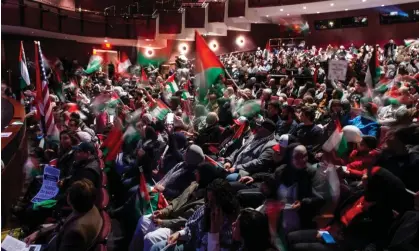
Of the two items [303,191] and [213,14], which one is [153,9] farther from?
[303,191]

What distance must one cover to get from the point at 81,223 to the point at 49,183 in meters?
1.64

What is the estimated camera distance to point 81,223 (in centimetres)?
283

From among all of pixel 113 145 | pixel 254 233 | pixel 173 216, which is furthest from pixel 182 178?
pixel 254 233

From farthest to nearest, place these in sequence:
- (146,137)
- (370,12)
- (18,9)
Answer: (370,12) < (18,9) < (146,137)

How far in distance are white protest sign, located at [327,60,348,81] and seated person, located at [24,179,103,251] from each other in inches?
247

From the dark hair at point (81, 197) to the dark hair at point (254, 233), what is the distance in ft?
3.40

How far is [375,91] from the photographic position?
7.71 m

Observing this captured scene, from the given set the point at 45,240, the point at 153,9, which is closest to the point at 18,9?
the point at 153,9

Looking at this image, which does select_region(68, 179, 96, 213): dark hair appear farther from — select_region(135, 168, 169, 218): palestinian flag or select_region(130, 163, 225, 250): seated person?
select_region(135, 168, 169, 218): palestinian flag

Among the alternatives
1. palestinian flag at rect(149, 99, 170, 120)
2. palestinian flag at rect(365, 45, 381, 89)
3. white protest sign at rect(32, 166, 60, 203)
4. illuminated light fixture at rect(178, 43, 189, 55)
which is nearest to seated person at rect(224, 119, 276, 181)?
white protest sign at rect(32, 166, 60, 203)

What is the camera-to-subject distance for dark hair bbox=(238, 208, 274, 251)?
105 inches

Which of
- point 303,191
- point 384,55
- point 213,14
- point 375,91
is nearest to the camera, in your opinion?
point 303,191

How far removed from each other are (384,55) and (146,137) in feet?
41.8

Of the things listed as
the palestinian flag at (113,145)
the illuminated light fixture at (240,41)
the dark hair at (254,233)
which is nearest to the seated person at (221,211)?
the dark hair at (254,233)
